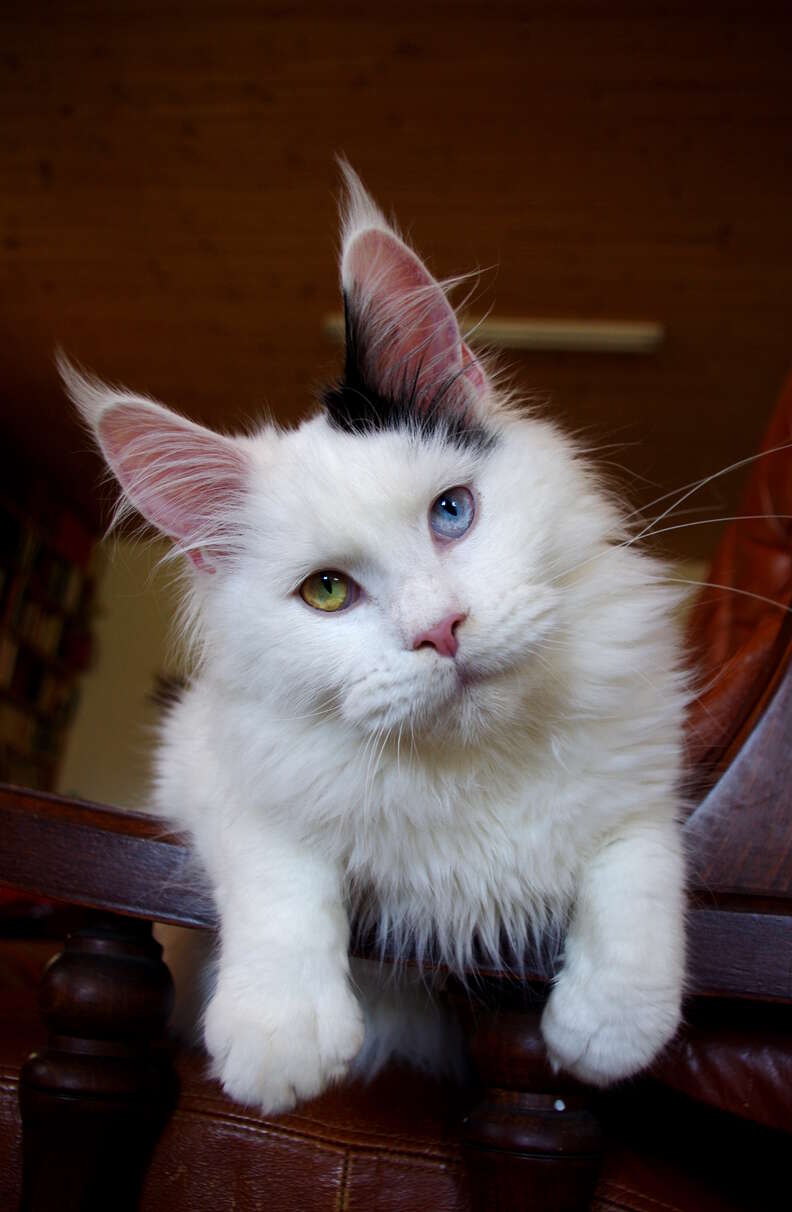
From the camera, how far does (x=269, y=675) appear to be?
1001 mm

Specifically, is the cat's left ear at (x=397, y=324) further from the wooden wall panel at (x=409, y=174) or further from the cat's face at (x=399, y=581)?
the wooden wall panel at (x=409, y=174)

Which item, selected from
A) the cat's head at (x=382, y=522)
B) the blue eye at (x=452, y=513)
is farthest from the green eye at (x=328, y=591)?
the blue eye at (x=452, y=513)

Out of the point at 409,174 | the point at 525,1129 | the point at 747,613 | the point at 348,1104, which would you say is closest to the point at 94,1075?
the point at 348,1104

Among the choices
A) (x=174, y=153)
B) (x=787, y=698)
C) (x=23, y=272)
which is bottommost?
(x=787, y=698)

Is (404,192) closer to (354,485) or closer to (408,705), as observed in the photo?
(354,485)

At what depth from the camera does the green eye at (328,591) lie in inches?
39.3

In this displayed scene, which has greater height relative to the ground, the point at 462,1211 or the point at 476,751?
the point at 476,751

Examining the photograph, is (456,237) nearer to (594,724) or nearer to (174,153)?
(174,153)

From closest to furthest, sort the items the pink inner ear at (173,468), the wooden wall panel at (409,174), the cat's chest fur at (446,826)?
1. the cat's chest fur at (446,826)
2. the pink inner ear at (173,468)
3. the wooden wall panel at (409,174)

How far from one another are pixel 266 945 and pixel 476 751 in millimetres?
276

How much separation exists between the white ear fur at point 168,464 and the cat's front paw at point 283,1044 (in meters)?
0.51

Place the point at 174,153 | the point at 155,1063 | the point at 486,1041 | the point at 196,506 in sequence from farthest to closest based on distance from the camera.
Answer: the point at 174,153 → the point at 196,506 → the point at 155,1063 → the point at 486,1041

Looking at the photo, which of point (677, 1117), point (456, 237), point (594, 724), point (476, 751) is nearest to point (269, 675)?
point (476, 751)

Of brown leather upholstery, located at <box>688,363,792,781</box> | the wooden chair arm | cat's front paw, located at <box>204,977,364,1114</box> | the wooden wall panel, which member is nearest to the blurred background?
the wooden wall panel
